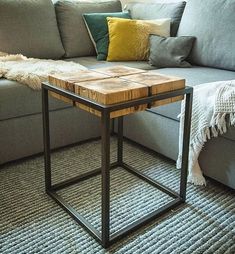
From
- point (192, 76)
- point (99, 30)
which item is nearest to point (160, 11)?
point (99, 30)

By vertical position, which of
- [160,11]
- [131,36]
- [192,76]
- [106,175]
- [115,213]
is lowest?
[115,213]

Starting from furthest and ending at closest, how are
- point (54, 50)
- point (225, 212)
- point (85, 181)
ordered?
point (54, 50), point (85, 181), point (225, 212)

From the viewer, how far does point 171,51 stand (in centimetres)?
206

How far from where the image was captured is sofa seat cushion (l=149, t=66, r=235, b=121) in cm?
158

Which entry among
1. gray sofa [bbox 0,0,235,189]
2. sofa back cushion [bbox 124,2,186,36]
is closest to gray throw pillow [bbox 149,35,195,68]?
gray sofa [bbox 0,0,235,189]

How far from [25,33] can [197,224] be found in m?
1.53

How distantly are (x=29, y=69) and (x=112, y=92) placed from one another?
0.84 meters

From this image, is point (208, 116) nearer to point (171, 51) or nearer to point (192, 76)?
point (192, 76)

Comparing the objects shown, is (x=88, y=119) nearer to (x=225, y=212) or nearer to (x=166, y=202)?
(x=166, y=202)

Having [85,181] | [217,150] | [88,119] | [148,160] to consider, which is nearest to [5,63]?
[88,119]

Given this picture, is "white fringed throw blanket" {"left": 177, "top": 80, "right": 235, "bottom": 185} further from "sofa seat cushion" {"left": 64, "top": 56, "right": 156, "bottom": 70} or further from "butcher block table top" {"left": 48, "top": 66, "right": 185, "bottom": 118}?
"sofa seat cushion" {"left": 64, "top": 56, "right": 156, "bottom": 70}

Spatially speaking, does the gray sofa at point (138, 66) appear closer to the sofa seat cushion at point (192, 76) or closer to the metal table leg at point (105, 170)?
the sofa seat cushion at point (192, 76)

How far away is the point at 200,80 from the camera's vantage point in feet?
5.55

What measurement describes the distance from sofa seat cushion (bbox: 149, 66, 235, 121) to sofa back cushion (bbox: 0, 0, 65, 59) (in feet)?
2.55
